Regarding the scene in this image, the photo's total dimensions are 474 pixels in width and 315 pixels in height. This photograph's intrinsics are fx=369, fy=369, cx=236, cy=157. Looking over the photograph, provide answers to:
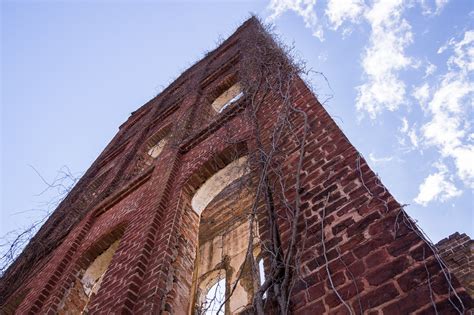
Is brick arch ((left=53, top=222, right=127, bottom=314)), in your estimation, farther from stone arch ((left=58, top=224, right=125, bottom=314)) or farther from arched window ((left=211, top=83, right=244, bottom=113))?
arched window ((left=211, top=83, right=244, bottom=113))

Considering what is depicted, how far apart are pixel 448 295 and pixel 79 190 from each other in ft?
33.4

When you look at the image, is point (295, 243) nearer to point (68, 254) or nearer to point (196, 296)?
point (68, 254)

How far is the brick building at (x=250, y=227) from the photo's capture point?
225 cm

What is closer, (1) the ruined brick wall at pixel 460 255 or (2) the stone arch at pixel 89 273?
(2) the stone arch at pixel 89 273

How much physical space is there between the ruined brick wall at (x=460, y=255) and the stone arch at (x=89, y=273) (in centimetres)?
550

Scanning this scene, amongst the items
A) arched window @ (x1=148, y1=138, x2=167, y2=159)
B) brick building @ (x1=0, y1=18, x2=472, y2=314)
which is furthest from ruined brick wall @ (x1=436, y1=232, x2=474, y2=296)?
arched window @ (x1=148, y1=138, x2=167, y2=159)

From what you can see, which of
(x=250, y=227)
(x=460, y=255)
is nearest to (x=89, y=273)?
(x=250, y=227)

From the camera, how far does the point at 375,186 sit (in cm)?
269

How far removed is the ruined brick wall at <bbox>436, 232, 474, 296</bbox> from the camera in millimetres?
5910

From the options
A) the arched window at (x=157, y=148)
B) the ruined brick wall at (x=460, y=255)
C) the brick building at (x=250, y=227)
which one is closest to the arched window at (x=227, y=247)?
the brick building at (x=250, y=227)

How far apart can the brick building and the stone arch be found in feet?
0.06

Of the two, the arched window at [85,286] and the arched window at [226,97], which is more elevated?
the arched window at [226,97]

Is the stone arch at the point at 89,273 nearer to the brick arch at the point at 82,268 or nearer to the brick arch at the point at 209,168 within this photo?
Result: the brick arch at the point at 82,268

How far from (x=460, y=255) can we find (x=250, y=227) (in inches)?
193
